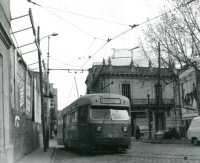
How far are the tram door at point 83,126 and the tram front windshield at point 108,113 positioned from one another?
45 centimetres

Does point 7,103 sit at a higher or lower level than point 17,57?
lower

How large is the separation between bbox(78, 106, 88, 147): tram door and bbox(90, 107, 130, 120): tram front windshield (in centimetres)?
45

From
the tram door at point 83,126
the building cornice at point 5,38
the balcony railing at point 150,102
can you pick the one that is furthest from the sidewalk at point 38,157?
the balcony railing at point 150,102

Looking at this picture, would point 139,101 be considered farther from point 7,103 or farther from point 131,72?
point 7,103

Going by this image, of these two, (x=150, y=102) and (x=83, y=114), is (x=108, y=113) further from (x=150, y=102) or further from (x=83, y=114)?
(x=150, y=102)

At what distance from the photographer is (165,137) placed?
1486 inches

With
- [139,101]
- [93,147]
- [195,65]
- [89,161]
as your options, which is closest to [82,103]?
[93,147]

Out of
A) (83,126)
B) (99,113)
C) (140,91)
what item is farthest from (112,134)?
(140,91)

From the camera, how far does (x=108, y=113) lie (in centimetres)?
1791

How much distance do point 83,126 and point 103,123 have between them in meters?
1.03

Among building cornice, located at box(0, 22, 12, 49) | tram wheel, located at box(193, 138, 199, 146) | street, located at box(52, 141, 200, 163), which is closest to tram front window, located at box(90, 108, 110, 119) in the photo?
street, located at box(52, 141, 200, 163)

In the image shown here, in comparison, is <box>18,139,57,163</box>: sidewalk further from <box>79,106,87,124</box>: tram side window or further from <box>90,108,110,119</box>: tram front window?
<box>90,108,110,119</box>: tram front window

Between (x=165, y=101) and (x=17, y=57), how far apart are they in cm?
4715

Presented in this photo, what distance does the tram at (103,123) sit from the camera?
57.0ft
